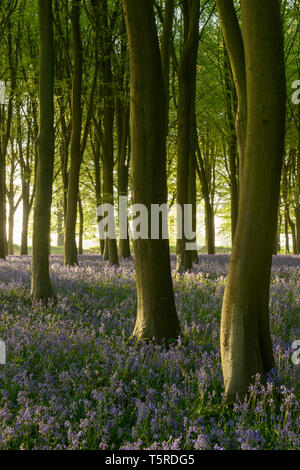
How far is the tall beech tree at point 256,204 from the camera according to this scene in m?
3.81

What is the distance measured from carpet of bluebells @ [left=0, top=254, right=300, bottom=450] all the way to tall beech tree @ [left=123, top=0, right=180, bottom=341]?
1.28ft

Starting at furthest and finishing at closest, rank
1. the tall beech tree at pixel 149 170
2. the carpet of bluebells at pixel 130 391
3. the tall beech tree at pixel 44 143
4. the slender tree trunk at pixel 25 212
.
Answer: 1. the slender tree trunk at pixel 25 212
2. the tall beech tree at pixel 44 143
3. the tall beech tree at pixel 149 170
4. the carpet of bluebells at pixel 130 391

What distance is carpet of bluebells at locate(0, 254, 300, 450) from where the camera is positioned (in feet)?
10.5

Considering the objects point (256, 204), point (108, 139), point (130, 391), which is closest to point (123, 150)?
point (108, 139)

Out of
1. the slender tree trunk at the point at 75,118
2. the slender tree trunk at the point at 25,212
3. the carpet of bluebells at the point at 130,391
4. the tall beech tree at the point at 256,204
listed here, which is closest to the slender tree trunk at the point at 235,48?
the tall beech tree at the point at 256,204

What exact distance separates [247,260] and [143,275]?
1.79m

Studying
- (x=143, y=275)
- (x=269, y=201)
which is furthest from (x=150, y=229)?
(x=269, y=201)

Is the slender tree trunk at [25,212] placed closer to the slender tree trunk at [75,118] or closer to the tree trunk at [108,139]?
the tree trunk at [108,139]

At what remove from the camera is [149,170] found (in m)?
5.43

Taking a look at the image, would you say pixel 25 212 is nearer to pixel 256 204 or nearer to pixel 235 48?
pixel 235 48

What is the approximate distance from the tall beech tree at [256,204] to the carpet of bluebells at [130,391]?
248mm

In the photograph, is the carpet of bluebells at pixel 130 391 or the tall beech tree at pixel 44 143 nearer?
the carpet of bluebells at pixel 130 391

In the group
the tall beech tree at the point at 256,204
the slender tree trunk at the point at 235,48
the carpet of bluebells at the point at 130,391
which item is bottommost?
the carpet of bluebells at the point at 130,391

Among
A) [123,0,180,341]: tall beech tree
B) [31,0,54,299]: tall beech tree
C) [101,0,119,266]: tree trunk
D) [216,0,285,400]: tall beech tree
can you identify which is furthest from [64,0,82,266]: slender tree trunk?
[216,0,285,400]: tall beech tree
